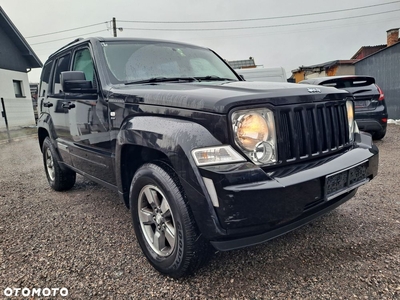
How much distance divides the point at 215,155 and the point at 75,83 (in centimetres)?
173

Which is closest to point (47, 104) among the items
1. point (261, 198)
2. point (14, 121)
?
point (261, 198)

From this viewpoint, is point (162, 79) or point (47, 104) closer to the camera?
point (162, 79)

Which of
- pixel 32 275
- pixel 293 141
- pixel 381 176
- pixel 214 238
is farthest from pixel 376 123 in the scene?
pixel 32 275

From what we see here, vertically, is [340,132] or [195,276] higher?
[340,132]

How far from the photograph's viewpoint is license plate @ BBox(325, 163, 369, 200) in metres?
1.93

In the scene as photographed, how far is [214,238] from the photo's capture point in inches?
69.3

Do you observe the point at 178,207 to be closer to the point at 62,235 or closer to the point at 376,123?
the point at 62,235

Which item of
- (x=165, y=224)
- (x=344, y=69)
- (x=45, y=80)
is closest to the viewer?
(x=165, y=224)

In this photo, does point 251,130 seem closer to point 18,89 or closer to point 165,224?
point 165,224

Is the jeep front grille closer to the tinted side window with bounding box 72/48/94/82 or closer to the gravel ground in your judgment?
the gravel ground

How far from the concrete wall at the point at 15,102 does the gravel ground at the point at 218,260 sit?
11877mm

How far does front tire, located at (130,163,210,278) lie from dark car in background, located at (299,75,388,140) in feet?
18.1

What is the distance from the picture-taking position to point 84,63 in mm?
A: 3293

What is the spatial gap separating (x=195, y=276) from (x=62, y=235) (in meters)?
1.51
